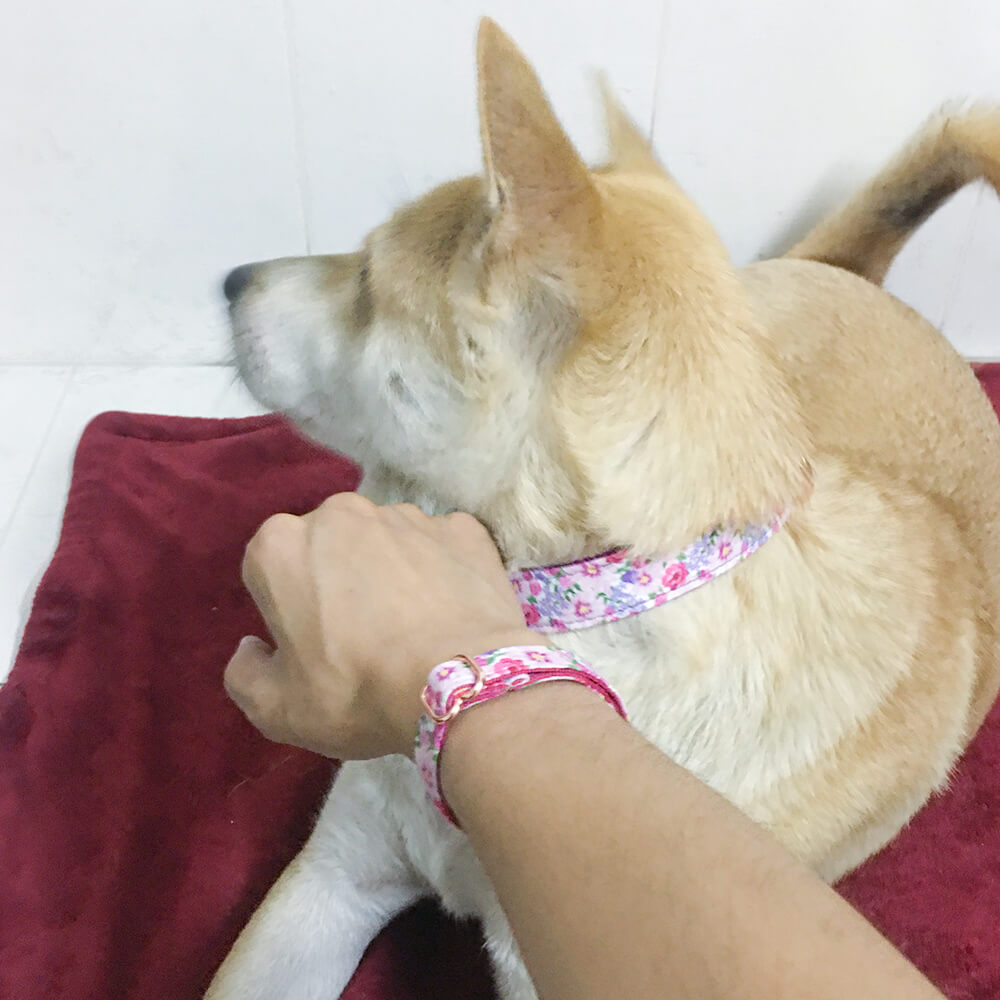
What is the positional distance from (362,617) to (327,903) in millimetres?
495

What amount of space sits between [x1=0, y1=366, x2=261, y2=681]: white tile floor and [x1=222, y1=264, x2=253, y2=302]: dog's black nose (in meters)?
0.45

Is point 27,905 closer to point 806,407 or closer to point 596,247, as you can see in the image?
point 596,247

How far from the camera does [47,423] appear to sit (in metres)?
1.71

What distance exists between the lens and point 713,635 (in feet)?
2.54

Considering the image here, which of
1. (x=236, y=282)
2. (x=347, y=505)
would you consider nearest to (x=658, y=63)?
(x=236, y=282)

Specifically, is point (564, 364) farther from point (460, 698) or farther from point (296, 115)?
point (296, 115)

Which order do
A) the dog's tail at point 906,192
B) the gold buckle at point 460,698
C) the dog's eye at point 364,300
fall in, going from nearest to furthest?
the gold buckle at point 460,698 → the dog's eye at point 364,300 → the dog's tail at point 906,192

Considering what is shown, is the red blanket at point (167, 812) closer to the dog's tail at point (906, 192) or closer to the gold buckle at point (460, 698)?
the gold buckle at point (460, 698)

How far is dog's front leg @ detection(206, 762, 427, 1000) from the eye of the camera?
955 millimetres

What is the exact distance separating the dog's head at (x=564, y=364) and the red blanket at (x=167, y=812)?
57cm

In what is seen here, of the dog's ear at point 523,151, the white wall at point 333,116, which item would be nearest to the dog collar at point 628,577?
the dog's ear at point 523,151

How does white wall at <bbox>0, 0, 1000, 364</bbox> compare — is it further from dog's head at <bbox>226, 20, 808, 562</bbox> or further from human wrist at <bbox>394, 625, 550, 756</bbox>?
human wrist at <bbox>394, 625, 550, 756</bbox>

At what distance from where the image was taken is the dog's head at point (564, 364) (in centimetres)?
68

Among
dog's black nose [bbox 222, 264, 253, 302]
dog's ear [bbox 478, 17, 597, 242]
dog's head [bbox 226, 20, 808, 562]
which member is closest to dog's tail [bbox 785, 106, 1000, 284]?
dog's head [bbox 226, 20, 808, 562]
